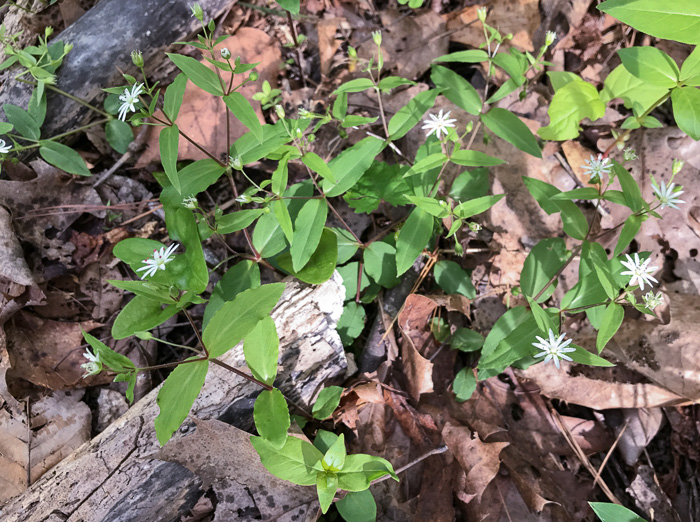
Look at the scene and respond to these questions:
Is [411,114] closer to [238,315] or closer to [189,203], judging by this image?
[189,203]

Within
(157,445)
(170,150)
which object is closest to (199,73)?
(170,150)

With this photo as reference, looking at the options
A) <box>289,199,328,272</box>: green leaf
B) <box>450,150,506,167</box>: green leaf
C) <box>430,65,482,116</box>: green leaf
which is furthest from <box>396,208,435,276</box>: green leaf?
<box>430,65,482,116</box>: green leaf

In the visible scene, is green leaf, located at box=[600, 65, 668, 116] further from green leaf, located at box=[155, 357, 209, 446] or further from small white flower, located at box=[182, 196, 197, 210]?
green leaf, located at box=[155, 357, 209, 446]

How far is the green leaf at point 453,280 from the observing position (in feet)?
10.2

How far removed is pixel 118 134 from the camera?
3623 millimetres

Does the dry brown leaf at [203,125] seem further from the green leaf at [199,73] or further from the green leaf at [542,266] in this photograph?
the green leaf at [542,266]

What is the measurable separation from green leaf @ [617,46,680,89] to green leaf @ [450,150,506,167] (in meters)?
0.82

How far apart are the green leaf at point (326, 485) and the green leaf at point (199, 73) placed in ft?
6.69

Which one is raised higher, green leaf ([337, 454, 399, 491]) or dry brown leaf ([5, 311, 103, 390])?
dry brown leaf ([5, 311, 103, 390])

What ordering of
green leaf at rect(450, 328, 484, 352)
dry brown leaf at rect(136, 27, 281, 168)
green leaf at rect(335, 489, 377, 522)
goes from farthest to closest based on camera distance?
dry brown leaf at rect(136, 27, 281, 168) → green leaf at rect(450, 328, 484, 352) → green leaf at rect(335, 489, 377, 522)

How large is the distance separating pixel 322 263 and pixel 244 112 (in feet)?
3.06

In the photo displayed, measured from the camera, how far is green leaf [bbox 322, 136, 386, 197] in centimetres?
277

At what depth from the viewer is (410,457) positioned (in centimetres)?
278

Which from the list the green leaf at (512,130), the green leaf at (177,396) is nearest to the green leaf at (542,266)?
the green leaf at (512,130)
